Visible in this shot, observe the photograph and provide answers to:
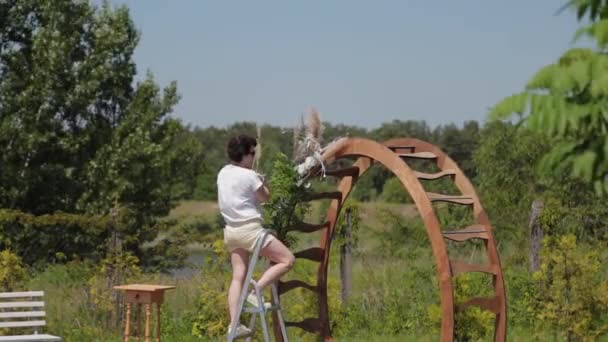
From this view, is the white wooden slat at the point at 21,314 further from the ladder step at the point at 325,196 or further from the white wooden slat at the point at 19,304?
the ladder step at the point at 325,196

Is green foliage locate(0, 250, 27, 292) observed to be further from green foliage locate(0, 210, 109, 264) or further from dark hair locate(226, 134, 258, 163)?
dark hair locate(226, 134, 258, 163)

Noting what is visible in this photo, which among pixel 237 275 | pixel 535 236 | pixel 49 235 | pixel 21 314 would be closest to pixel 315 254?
pixel 237 275

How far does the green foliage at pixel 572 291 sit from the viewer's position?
32.4 feet

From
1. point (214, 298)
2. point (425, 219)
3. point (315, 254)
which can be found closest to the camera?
point (425, 219)

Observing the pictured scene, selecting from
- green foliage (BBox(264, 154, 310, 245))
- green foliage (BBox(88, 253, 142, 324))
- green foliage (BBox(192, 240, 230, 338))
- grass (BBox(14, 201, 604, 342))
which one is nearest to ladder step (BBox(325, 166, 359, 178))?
green foliage (BBox(264, 154, 310, 245))

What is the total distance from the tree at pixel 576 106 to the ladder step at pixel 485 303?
16.4ft

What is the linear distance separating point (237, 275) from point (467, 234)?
175 cm

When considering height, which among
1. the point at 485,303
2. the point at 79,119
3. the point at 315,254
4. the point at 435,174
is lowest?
the point at 485,303

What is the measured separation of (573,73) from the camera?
2982 mm

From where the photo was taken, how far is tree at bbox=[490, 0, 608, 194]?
9.80 ft

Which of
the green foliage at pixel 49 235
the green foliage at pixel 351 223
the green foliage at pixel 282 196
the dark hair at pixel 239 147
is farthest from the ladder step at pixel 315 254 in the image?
the green foliage at pixel 49 235

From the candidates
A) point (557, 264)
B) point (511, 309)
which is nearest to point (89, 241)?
point (511, 309)

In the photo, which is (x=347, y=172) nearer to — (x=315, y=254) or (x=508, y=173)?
(x=315, y=254)

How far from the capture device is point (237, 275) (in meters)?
7.77
